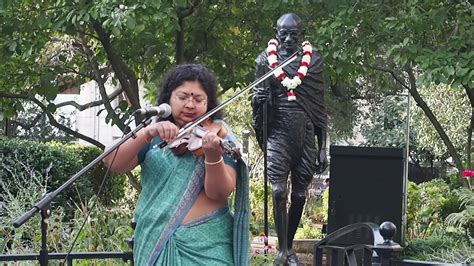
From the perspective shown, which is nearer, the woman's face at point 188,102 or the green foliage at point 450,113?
the woman's face at point 188,102

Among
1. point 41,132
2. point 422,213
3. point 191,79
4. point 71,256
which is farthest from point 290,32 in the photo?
point 41,132

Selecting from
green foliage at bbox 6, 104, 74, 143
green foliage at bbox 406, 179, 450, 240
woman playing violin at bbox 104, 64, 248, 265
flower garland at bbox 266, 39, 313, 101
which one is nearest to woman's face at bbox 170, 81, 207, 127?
woman playing violin at bbox 104, 64, 248, 265

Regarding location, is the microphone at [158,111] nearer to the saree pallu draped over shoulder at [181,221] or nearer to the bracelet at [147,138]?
the bracelet at [147,138]

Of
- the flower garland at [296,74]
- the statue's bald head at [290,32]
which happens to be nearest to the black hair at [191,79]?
the flower garland at [296,74]

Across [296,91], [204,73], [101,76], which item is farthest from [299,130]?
[101,76]

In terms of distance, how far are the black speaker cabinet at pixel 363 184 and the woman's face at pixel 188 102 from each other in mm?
5006

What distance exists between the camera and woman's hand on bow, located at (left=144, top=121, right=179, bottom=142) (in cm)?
376

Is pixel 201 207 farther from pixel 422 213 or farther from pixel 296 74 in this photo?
pixel 422 213

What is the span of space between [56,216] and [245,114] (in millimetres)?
15252

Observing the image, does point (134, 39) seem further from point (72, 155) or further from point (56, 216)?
point (72, 155)

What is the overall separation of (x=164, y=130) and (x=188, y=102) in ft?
1.06

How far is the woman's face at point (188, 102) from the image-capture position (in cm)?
403

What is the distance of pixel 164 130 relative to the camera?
12.3ft

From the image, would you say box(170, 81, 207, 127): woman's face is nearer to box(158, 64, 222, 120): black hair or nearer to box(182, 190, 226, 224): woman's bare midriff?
box(158, 64, 222, 120): black hair
